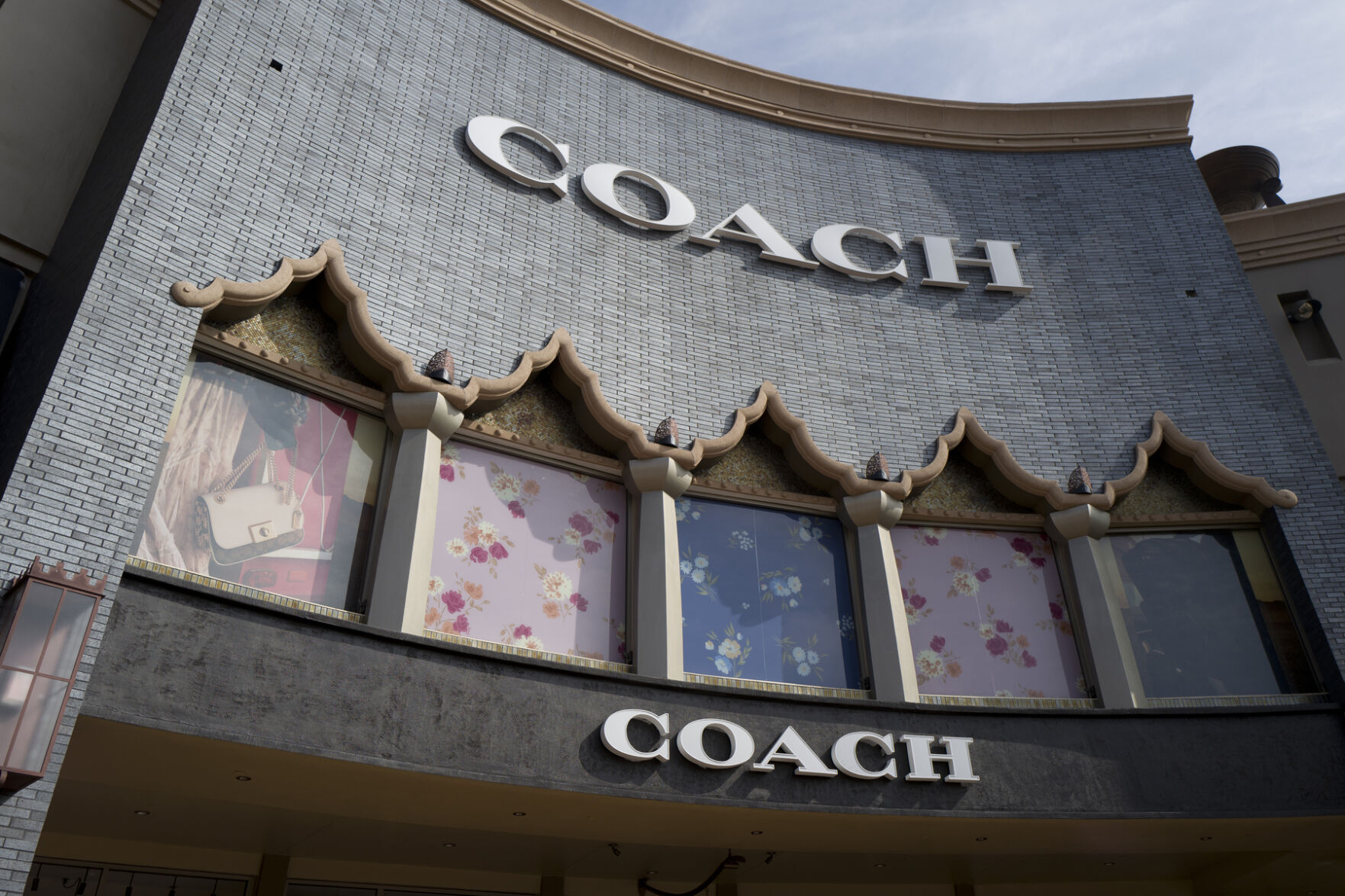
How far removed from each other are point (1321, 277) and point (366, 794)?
14.0 meters

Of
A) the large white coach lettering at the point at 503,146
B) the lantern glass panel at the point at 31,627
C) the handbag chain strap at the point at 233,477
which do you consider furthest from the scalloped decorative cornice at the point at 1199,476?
the lantern glass panel at the point at 31,627

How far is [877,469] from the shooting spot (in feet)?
36.7

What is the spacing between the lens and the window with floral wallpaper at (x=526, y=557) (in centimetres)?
923

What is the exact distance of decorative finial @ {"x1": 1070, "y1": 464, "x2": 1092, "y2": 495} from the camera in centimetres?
1152

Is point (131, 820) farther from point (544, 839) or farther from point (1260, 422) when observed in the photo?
point (1260, 422)

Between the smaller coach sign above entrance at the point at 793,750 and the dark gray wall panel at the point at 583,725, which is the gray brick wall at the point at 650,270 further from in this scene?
the smaller coach sign above entrance at the point at 793,750

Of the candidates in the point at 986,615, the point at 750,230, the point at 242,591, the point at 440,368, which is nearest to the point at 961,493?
the point at 986,615

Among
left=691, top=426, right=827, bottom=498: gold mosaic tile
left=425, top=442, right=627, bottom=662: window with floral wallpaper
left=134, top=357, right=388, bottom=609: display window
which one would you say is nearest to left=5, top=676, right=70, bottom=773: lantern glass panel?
left=134, top=357, right=388, bottom=609: display window

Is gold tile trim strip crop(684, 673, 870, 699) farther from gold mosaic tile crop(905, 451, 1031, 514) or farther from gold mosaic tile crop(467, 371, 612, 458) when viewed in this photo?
gold mosaic tile crop(467, 371, 612, 458)

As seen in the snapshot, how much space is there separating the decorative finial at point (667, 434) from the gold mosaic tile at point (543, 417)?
0.56 meters

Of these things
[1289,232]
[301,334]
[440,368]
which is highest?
[1289,232]

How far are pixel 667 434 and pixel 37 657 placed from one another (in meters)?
5.87

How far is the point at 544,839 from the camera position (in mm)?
9578

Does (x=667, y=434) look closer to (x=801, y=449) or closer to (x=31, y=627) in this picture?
(x=801, y=449)
